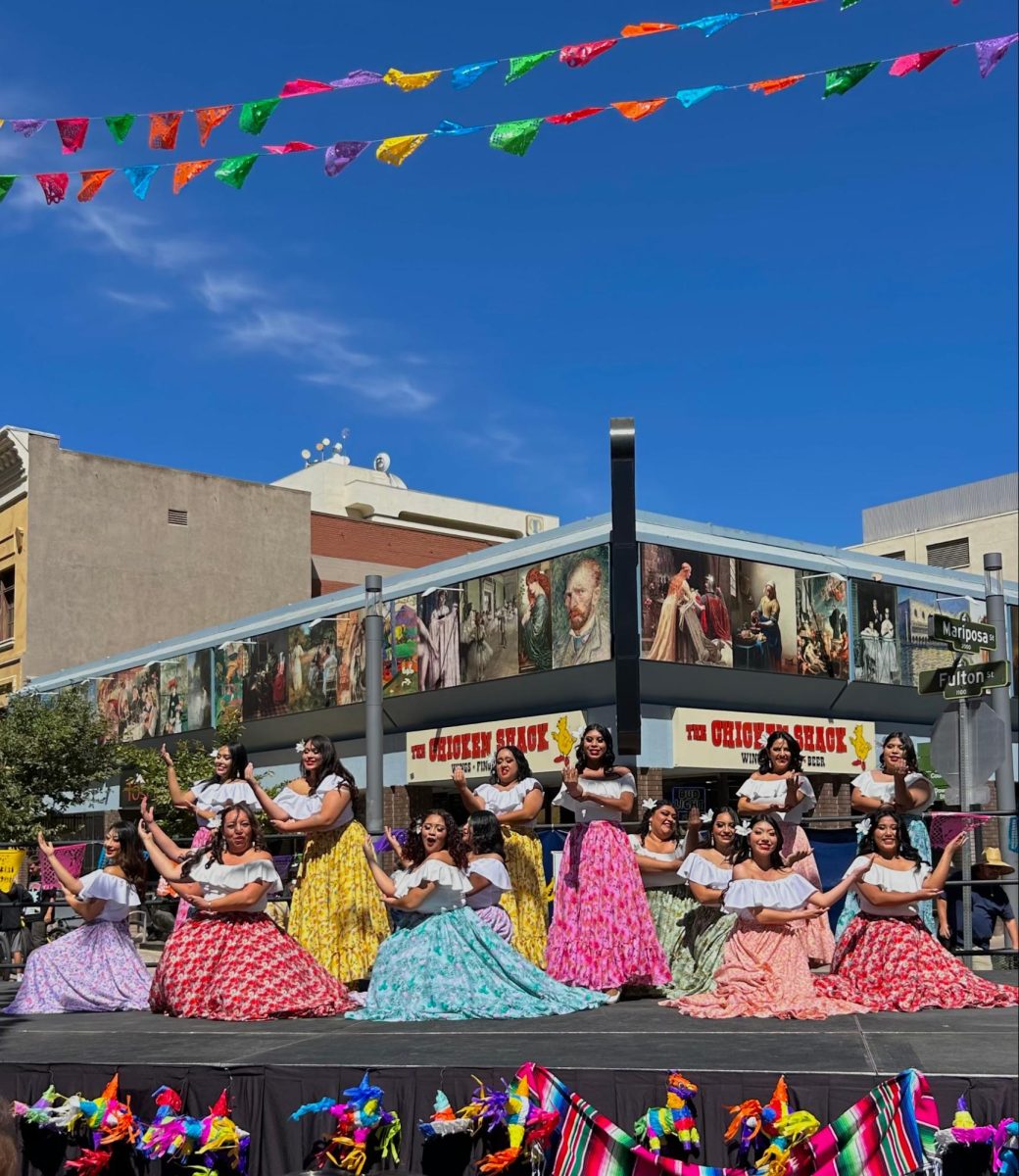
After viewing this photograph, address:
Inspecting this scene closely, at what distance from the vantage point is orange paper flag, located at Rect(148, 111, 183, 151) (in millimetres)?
9312

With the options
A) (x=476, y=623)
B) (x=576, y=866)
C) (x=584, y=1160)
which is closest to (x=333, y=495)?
(x=476, y=623)

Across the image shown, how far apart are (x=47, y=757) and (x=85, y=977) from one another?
62.6 feet

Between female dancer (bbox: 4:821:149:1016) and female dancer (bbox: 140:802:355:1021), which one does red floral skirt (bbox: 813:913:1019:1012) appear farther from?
female dancer (bbox: 4:821:149:1016)

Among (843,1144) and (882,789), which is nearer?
(843,1144)

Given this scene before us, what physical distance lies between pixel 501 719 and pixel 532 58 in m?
18.7

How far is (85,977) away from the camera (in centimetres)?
968

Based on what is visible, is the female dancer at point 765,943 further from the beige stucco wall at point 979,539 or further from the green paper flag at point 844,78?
the beige stucco wall at point 979,539

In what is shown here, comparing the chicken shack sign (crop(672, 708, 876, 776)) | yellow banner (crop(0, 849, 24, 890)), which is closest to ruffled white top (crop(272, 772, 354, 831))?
yellow banner (crop(0, 849, 24, 890))

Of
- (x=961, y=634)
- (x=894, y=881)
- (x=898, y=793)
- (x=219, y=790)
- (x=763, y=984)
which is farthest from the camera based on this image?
(x=961, y=634)

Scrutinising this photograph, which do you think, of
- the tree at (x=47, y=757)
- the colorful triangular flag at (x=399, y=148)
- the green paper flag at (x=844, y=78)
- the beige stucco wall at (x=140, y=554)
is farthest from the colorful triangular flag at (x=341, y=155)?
the beige stucco wall at (x=140, y=554)

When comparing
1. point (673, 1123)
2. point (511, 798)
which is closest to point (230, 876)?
point (511, 798)

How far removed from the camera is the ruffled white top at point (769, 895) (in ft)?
26.7

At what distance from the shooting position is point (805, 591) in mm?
26266

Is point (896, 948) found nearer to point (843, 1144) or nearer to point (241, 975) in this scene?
point (843, 1144)
